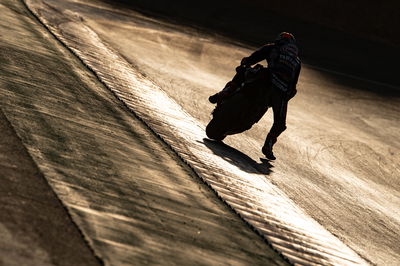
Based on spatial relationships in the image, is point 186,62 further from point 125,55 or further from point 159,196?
point 159,196

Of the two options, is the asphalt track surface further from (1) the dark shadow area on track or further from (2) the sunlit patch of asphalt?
(1) the dark shadow area on track

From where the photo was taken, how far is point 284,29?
2500 cm

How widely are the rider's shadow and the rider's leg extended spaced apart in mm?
174

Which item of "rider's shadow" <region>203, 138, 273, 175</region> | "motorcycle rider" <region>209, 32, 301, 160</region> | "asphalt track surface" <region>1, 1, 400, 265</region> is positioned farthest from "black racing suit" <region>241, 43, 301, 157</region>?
"asphalt track surface" <region>1, 1, 400, 265</region>

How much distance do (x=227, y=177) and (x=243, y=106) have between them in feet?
6.18

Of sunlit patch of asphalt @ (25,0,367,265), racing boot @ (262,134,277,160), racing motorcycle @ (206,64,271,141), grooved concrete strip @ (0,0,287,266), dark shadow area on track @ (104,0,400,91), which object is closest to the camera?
grooved concrete strip @ (0,0,287,266)

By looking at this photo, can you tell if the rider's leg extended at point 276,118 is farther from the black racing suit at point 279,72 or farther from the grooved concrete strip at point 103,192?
the grooved concrete strip at point 103,192

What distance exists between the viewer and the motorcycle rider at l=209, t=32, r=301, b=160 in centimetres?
1028

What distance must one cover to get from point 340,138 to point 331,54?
32.6 ft

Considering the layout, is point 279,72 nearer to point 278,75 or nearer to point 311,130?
point 278,75

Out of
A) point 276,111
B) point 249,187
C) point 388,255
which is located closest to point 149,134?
point 249,187

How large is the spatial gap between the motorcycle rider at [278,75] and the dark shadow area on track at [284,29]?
10.5m

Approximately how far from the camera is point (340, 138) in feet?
45.3

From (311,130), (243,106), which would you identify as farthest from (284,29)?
(243,106)
